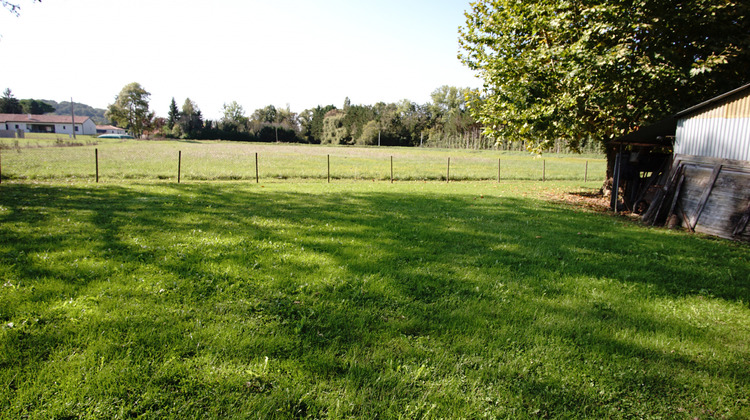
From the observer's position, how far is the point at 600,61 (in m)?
11.6

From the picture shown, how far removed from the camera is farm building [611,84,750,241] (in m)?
9.64

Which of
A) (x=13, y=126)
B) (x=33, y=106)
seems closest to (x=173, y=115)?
(x=13, y=126)

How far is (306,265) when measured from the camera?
5.89 metres

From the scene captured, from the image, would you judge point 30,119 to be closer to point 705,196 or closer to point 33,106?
point 33,106

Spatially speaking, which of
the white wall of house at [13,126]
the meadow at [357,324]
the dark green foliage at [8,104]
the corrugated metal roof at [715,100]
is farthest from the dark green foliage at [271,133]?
the meadow at [357,324]

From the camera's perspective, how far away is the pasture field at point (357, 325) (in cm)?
307

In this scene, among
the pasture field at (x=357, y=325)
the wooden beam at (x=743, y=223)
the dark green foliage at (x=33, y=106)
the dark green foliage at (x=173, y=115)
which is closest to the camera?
Answer: the pasture field at (x=357, y=325)

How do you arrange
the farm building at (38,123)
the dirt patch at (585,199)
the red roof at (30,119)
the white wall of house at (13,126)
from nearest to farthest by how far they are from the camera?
the dirt patch at (585,199), the white wall of house at (13,126), the farm building at (38,123), the red roof at (30,119)

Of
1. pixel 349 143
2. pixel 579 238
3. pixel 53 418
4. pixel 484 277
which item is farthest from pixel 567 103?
pixel 349 143

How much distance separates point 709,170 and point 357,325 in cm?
1187

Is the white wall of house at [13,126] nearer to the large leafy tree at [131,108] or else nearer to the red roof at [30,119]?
the red roof at [30,119]

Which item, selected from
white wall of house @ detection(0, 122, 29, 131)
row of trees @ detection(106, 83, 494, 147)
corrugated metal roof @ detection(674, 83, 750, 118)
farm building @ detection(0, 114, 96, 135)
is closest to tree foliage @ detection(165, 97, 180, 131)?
row of trees @ detection(106, 83, 494, 147)

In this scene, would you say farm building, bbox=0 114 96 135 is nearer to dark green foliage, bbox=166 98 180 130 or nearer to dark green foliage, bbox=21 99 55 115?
dark green foliage, bbox=166 98 180 130

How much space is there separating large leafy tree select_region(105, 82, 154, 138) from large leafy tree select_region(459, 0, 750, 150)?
11948 centimetres
